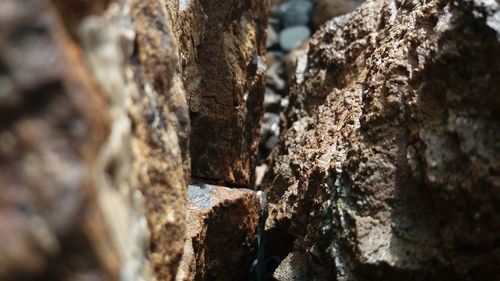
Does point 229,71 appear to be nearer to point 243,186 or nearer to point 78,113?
point 243,186

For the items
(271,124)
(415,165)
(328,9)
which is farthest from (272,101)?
(415,165)

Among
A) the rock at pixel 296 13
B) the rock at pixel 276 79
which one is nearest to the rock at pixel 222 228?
the rock at pixel 276 79

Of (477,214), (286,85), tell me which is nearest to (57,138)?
(477,214)

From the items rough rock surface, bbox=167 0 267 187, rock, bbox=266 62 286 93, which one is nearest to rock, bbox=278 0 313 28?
rock, bbox=266 62 286 93

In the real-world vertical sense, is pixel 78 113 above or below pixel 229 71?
below

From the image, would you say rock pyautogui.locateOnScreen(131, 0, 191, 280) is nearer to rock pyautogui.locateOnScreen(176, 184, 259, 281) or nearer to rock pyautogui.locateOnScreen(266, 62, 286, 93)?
rock pyautogui.locateOnScreen(176, 184, 259, 281)

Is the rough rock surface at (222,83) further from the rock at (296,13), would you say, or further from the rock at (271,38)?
the rock at (296,13)
